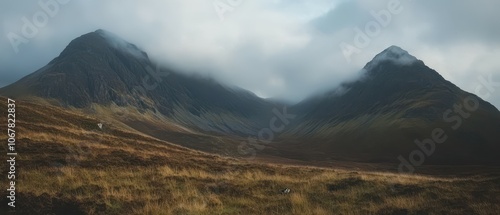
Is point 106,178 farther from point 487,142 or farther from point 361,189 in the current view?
point 487,142

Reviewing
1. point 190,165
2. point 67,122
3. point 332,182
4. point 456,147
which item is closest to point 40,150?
point 190,165

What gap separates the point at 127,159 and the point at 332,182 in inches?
488

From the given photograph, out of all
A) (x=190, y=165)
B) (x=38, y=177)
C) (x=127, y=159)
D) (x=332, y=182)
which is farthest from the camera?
(x=190, y=165)

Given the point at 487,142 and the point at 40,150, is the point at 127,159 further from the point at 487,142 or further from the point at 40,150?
the point at 487,142

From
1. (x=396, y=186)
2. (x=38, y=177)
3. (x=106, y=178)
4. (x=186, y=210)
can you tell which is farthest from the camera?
(x=396, y=186)

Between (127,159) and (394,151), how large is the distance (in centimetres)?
15014

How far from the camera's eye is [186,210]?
14.4 metres

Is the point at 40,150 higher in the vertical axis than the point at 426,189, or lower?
higher

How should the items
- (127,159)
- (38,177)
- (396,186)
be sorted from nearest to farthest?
1. (38,177)
2. (396,186)
3. (127,159)

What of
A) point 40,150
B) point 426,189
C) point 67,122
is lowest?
point 426,189

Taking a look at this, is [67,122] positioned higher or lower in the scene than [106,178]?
higher

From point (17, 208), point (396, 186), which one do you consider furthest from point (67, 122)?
point (396, 186)

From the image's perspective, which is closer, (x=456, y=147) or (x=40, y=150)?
(x=40, y=150)

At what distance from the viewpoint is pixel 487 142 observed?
547 feet
